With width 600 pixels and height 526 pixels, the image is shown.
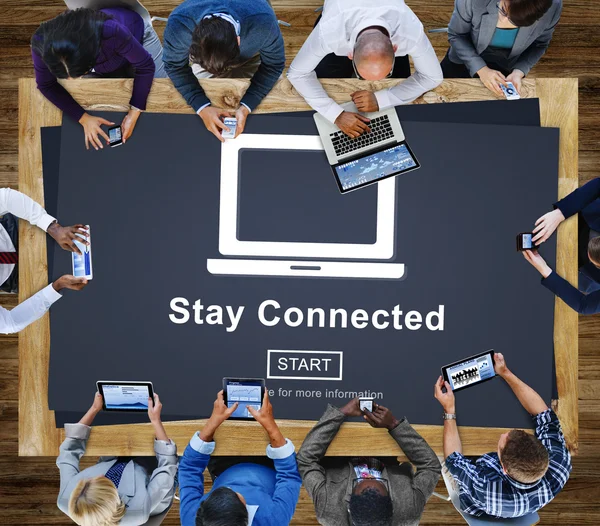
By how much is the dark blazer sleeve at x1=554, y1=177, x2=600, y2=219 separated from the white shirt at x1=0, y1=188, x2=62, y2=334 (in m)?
1.91

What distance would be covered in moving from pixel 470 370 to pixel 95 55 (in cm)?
174

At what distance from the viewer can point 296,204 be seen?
2.17m

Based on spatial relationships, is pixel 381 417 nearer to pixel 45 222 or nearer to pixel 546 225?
pixel 546 225

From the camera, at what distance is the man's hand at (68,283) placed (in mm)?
2146

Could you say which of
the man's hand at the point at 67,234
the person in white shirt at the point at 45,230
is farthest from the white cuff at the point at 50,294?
the man's hand at the point at 67,234

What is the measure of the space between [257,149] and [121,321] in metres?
0.83

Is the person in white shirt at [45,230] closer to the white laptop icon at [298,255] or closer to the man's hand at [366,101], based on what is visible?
the white laptop icon at [298,255]

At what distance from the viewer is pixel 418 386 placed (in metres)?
2.16

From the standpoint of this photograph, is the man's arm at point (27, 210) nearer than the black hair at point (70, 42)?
No

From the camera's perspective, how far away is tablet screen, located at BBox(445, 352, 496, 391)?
7.02 feet

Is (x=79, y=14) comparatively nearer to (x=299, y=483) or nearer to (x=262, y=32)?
(x=262, y=32)

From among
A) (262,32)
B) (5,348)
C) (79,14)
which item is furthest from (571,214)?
(5,348)

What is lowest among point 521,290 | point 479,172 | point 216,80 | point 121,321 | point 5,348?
point 5,348

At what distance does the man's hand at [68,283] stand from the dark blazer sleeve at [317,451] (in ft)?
3.37
